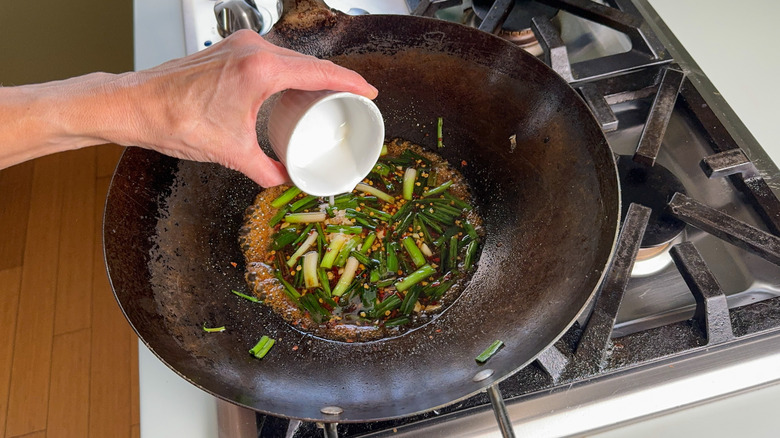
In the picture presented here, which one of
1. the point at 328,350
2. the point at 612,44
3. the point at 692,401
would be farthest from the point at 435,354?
the point at 612,44

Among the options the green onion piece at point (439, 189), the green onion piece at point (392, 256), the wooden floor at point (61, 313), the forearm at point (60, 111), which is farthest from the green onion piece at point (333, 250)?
the wooden floor at point (61, 313)

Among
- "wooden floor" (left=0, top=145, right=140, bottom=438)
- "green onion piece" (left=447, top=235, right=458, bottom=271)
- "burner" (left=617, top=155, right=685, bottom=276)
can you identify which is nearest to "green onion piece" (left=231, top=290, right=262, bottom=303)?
"green onion piece" (left=447, top=235, right=458, bottom=271)

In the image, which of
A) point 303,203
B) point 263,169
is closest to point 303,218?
point 303,203

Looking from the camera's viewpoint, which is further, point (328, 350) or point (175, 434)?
point (328, 350)

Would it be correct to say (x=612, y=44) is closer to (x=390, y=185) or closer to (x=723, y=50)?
(x=723, y=50)

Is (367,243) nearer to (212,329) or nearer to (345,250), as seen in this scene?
(345,250)

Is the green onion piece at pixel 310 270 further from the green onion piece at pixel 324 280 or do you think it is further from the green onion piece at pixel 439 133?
the green onion piece at pixel 439 133
